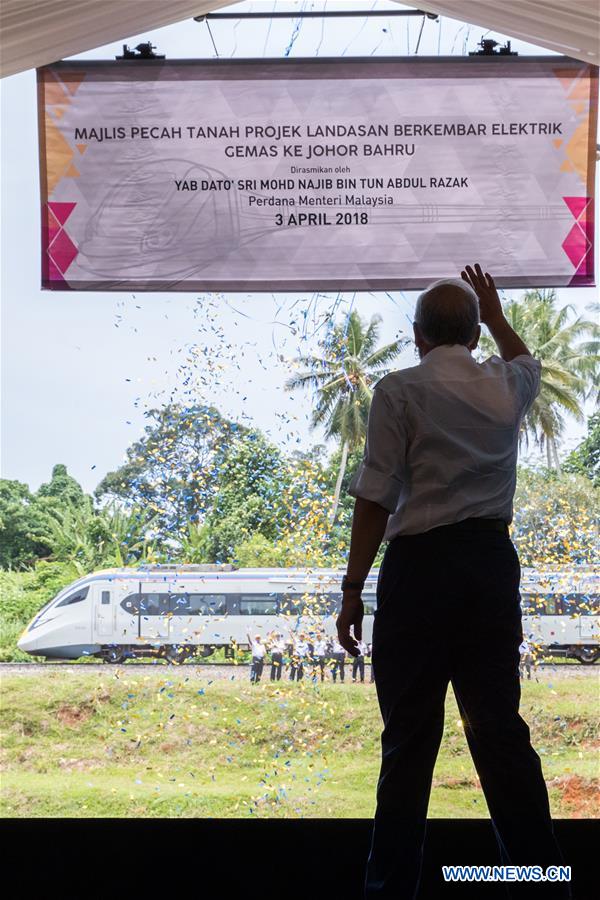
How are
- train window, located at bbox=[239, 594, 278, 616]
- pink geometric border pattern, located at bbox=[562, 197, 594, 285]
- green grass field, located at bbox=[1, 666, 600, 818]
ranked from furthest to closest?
train window, located at bbox=[239, 594, 278, 616] < green grass field, located at bbox=[1, 666, 600, 818] < pink geometric border pattern, located at bbox=[562, 197, 594, 285]

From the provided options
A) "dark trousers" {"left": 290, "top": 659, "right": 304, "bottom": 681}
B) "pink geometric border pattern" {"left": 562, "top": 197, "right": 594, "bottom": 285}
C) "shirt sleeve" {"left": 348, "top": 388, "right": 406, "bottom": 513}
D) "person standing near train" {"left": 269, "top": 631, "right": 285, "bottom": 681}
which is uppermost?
"pink geometric border pattern" {"left": 562, "top": 197, "right": 594, "bottom": 285}

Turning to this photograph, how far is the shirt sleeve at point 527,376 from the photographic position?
1.84 m

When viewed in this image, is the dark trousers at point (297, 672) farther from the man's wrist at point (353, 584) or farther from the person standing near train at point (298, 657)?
the man's wrist at point (353, 584)

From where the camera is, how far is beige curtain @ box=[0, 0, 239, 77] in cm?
247

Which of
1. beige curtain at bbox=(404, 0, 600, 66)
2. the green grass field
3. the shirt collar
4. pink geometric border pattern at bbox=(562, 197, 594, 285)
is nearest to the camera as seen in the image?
the shirt collar

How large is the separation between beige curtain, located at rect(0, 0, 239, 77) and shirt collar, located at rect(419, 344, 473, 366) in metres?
1.35

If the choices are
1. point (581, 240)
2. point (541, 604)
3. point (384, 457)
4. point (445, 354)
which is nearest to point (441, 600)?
point (384, 457)

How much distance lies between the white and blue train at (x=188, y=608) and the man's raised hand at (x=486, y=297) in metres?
1.40

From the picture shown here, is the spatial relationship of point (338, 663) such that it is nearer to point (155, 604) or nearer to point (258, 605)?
point (258, 605)

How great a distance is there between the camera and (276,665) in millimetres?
3164

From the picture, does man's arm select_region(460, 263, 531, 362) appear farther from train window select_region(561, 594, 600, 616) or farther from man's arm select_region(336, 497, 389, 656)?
train window select_region(561, 594, 600, 616)

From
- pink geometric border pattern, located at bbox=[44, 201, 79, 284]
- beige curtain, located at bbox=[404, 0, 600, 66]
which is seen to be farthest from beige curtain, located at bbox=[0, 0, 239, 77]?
beige curtain, located at bbox=[404, 0, 600, 66]

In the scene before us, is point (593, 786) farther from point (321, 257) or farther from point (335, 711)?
point (321, 257)

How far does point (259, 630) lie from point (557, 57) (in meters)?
2.07
